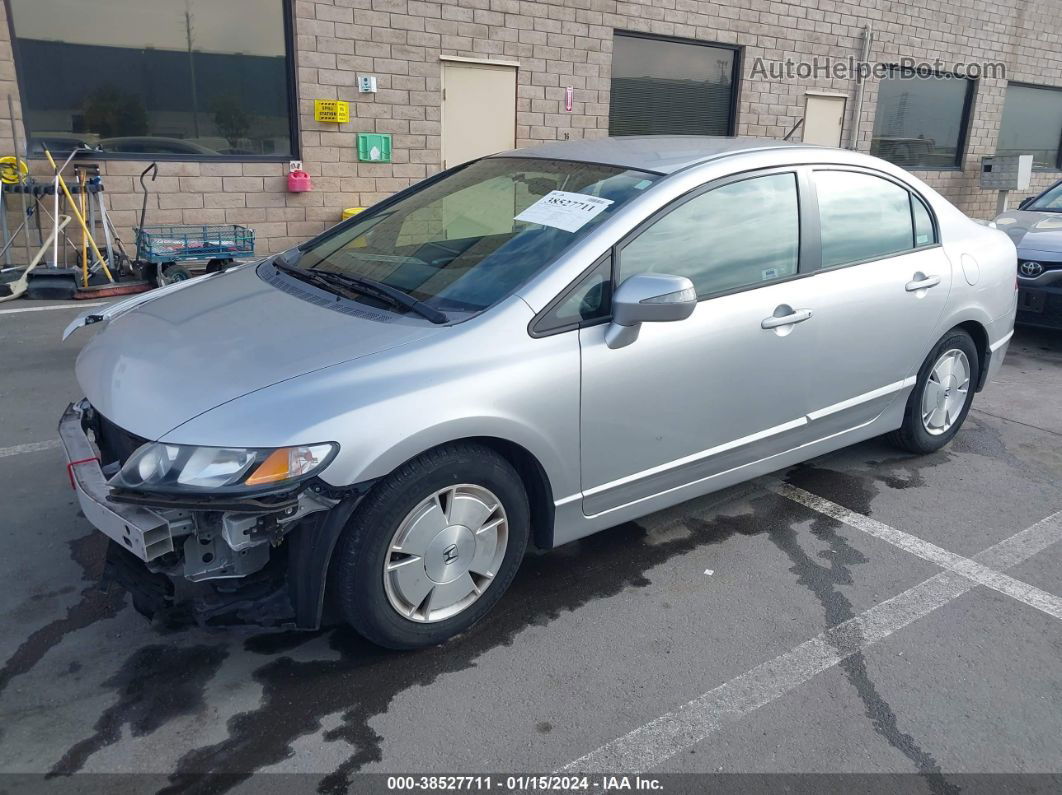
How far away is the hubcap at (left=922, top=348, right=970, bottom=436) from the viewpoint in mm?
A: 4418

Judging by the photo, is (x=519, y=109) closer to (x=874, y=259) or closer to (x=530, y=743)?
(x=874, y=259)

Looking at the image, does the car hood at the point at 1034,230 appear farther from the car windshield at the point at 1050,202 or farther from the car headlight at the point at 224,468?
the car headlight at the point at 224,468

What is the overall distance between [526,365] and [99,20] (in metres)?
7.85

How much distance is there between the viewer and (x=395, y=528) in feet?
8.52

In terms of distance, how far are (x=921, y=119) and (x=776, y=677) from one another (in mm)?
15775

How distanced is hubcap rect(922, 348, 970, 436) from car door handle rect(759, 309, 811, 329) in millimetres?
1248

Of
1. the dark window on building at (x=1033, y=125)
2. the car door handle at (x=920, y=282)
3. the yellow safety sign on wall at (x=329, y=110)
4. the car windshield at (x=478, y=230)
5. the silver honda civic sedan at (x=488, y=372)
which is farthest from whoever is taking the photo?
the dark window on building at (x=1033, y=125)

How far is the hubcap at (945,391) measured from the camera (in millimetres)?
4418

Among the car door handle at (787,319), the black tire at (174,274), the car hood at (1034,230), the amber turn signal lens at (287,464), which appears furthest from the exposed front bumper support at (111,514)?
the car hood at (1034,230)

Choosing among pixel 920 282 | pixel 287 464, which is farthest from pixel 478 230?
pixel 920 282

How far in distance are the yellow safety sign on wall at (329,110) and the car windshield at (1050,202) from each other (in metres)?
7.37

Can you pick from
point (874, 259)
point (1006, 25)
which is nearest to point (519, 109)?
point (874, 259)

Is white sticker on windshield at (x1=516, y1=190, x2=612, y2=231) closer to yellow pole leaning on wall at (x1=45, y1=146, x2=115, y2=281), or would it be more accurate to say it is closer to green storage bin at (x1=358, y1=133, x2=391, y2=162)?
yellow pole leaning on wall at (x1=45, y1=146, x2=115, y2=281)

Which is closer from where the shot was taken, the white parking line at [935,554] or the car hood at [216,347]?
the car hood at [216,347]
